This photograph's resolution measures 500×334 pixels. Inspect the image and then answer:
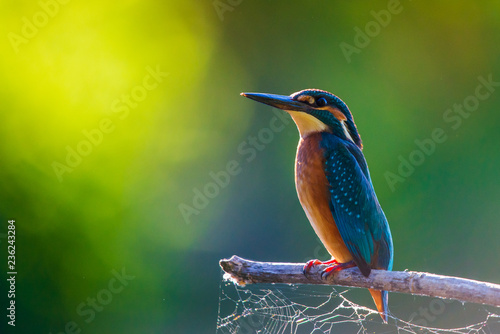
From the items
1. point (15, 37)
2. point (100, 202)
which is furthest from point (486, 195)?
point (15, 37)

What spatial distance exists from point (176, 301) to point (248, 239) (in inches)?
30.4

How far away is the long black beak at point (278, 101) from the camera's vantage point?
9.40ft

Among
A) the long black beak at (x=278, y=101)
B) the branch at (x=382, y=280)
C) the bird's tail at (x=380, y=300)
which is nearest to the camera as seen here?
the branch at (x=382, y=280)

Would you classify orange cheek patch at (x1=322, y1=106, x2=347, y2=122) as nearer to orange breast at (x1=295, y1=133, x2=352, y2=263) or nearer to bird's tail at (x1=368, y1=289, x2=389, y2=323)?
orange breast at (x1=295, y1=133, x2=352, y2=263)

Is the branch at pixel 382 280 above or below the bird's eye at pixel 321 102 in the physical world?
below

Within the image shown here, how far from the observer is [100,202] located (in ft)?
14.6

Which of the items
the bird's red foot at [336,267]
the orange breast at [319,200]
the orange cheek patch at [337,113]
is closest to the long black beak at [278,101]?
the orange cheek patch at [337,113]

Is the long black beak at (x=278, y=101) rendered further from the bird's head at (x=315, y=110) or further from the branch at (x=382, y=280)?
the branch at (x=382, y=280)

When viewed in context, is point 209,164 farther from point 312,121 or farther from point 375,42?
point 312,121

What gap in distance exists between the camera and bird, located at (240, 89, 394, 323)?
102 inches

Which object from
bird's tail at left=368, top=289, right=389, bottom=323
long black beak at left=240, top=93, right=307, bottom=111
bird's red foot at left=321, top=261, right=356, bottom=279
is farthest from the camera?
long black beak at left=240, top=93, right=307, bottom=111

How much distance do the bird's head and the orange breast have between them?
177mm

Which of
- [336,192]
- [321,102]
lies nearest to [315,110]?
[321,102]

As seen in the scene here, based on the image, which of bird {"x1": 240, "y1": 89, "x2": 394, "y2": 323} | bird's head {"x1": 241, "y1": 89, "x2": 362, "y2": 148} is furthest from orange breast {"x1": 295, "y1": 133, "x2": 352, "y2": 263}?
bird's head {"x1": 241, "y1": 89, "x2": 362, "y2": 148}
